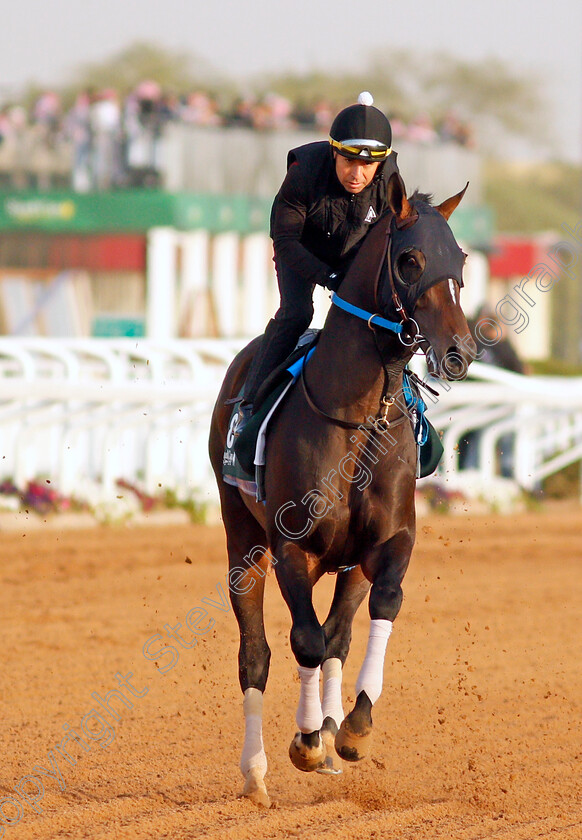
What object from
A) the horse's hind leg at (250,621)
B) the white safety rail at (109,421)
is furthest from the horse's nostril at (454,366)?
the white safety rail at (109,421)

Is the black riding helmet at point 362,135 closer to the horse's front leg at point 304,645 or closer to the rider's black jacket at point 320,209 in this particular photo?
the rider's black jacket at point 320,209

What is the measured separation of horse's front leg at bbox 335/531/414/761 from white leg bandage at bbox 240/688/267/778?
0.43 metres

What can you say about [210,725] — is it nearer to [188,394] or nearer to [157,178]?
[188,394]

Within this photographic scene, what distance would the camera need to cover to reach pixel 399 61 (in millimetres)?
67250

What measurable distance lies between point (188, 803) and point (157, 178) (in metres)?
16.4

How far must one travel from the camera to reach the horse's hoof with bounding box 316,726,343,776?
4.67m

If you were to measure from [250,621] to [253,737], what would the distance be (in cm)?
54

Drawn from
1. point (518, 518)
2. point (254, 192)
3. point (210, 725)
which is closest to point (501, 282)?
point (254, 192)

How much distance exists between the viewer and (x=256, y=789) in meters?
4.62

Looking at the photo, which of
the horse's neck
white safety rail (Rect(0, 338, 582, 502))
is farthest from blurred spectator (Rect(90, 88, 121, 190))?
the horse's neck

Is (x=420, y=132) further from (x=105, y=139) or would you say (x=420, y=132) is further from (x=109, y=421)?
(x=109, y=421)

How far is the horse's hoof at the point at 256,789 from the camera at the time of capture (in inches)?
179

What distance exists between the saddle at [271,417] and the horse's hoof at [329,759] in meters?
0.96

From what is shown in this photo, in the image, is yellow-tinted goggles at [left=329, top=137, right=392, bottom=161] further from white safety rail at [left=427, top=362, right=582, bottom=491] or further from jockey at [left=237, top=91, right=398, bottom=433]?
white safety rail at [left=427, top=362, right=582, bottom=491]
